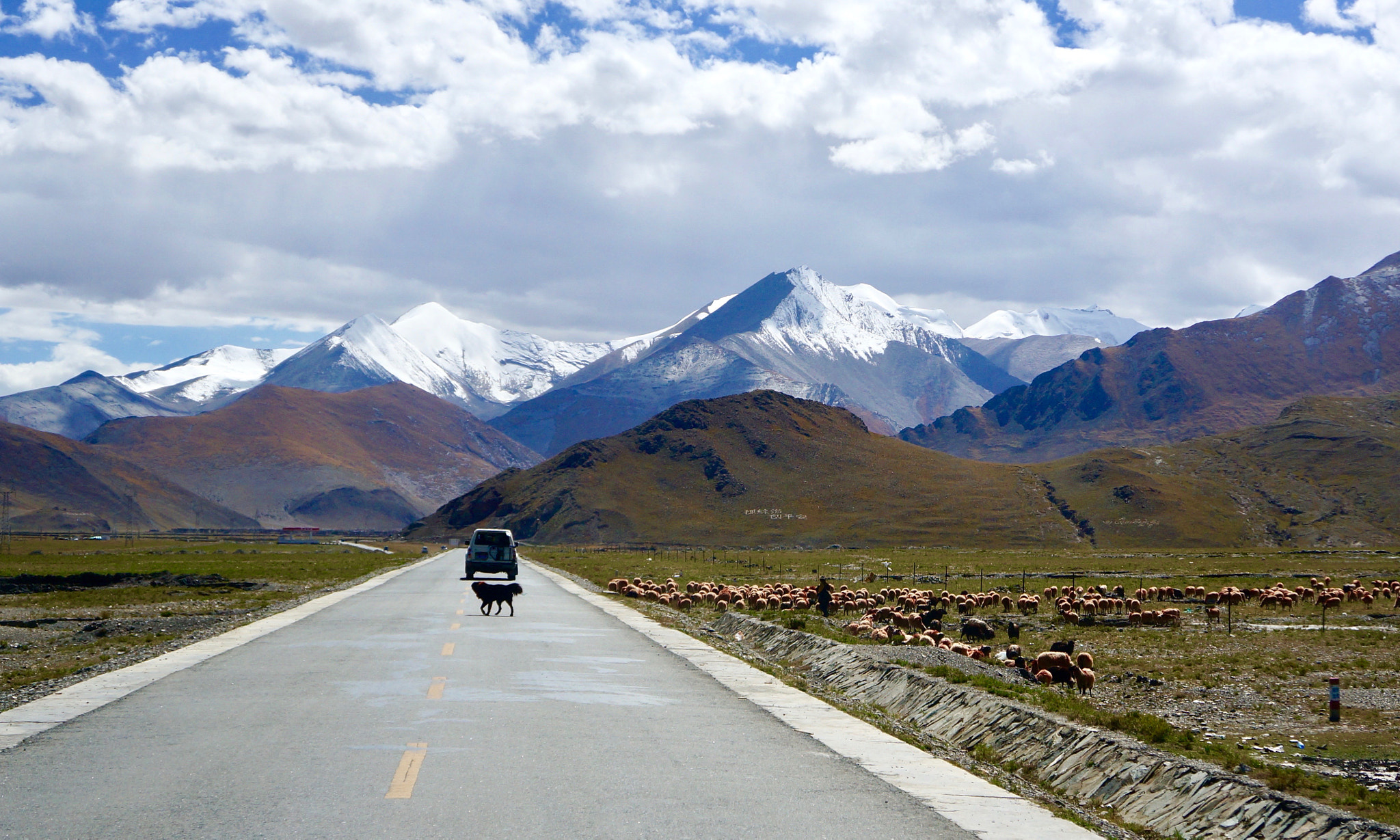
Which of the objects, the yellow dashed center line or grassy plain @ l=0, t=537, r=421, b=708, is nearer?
the yellow dashed center line

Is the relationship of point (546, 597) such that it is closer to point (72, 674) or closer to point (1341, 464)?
point (72, 674)

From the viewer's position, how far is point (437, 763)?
439 inches

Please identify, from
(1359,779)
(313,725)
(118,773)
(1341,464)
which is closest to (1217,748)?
(1359,779)

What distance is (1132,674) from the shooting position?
27.2 meters

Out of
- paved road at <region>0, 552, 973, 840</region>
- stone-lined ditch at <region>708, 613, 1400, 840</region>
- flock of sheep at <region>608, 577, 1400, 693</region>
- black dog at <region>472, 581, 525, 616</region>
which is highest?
paved road at <region>0, 552, 973, 840</region>

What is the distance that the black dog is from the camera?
34.6 m

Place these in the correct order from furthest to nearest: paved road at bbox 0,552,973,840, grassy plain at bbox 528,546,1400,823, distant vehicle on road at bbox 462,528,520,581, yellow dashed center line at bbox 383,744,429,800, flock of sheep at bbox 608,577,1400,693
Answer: distant vehicle on road at bbox 462,528,520,581 < flock of sheep at bbox 608,577,1400,693 < grassy plain at bbox 528,546,1400,823 < yellow dashed center line at bbox 383,744,429,800 < paved road at bbox 0,552,973,840

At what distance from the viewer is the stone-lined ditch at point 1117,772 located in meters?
9.99

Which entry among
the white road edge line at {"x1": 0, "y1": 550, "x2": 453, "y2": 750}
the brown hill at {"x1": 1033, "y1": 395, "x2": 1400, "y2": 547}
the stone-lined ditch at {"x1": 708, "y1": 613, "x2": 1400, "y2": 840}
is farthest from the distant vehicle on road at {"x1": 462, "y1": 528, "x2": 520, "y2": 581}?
the brown hill at {"x1": 1033, "y1": 395, "x2": 1400, "y2": 547}

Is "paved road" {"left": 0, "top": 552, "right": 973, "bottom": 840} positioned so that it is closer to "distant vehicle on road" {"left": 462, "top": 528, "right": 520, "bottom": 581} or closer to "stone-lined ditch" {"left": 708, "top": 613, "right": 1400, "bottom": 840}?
"stone-lined ditch" {"left": 708, "top": 613, "right": 1400, "bottom": 840}

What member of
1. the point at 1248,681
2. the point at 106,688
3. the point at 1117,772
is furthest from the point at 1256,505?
the point at 106,688

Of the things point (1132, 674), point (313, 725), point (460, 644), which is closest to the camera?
point (313, 725)

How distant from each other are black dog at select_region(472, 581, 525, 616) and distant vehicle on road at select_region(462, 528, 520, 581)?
5461 mm

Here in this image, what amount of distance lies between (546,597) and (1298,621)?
29.3 meters
